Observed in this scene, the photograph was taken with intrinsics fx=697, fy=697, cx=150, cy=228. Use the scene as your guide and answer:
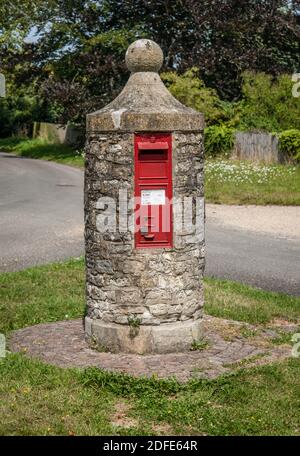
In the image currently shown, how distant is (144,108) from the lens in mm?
7191

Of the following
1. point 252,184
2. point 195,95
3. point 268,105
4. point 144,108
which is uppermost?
point 195,95

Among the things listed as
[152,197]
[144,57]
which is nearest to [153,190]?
[152,197]

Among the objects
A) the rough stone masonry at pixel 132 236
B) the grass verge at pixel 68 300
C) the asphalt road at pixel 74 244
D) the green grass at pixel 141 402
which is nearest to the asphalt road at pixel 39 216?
the asphalt road at pixel 74 244

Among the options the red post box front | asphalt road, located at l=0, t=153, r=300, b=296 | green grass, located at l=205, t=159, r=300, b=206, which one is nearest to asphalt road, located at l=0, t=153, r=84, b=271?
asphalt road, located at l=0, t=153, r=300, b=296

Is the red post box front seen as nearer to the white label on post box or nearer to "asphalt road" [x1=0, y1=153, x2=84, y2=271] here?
the white label on post box

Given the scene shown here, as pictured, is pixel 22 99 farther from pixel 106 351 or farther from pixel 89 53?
pixel 106 351

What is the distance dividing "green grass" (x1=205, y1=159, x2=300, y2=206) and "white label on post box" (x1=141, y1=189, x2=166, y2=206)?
1108 centimetres

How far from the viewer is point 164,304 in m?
7.30

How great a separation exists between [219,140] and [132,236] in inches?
743

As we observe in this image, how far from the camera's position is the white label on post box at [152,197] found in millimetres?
7238

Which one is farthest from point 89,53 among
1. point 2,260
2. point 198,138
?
point 198,138

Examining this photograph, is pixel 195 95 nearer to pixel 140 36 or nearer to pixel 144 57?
pixel 140 36

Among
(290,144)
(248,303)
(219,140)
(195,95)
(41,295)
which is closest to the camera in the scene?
(248,303)

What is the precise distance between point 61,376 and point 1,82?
68.2 feet
